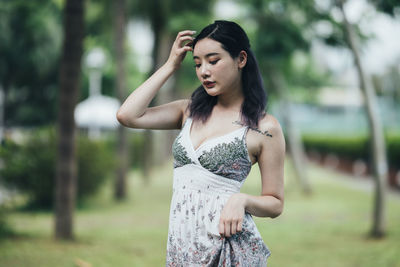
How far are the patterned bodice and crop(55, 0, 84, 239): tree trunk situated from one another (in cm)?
502

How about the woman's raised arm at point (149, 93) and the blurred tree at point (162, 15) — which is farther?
the blurred tree at point (162, 15)

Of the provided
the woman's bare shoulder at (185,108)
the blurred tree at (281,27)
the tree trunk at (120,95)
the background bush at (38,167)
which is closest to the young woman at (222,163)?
the woman's bare shoulder at (185,108)

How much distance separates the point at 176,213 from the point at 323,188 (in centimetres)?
1436

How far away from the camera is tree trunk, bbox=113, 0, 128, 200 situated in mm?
12312

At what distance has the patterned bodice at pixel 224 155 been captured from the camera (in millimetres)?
2078

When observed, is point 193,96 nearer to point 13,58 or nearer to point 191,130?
point 191,130

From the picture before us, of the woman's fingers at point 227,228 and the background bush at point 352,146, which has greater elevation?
the background bush at point 352,146

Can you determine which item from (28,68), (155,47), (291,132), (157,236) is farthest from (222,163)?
(28,68)

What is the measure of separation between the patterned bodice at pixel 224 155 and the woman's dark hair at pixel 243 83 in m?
0.10

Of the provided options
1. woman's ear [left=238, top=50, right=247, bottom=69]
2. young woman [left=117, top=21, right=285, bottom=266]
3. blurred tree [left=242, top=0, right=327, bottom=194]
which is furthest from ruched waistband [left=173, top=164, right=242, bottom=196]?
blurred tree [left=242, top=0, right=327, bottom=194]

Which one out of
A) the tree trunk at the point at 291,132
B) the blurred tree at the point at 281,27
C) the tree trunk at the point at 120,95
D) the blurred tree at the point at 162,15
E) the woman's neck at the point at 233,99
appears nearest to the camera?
the woman's neck at the point at 233,99

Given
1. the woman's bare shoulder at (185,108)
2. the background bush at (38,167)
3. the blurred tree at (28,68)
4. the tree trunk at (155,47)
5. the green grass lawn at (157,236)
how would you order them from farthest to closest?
1. the blurred tree at (28,68)
2. the tree trunk at (155,47)
3. the background bush at (38,167)
4. the green grass lawn at (157,236)
5. the woman's bare shoulder at (185,108)

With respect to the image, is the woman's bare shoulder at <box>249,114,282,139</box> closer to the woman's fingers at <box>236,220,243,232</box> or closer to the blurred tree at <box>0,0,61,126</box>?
the woman's fingers at <box>236,220,243,232</box>

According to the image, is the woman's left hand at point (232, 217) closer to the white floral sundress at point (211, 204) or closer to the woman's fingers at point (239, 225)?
the woman's fingers at point (239, 225)
